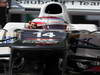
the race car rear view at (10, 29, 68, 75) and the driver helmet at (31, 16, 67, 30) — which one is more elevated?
the driver helmet at (31, 16, 67, 30)

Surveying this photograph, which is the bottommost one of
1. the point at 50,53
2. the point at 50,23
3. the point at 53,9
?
the point at 50,53

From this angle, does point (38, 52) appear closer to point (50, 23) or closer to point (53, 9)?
point (50, 23)


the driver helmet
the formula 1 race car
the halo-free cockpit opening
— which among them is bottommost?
the formula 1 race car

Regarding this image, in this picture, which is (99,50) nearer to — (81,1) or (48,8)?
(48,8)

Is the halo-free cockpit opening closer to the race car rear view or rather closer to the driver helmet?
the driver helmet

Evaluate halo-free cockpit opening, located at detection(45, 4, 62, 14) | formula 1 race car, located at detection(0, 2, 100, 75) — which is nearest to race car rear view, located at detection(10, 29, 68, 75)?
formula 1 race car, located at detection(0, 2, 100, 75)

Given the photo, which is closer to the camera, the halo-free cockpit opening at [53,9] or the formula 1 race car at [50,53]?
the formula 1 race car at [50,53]

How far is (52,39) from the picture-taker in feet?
21.5

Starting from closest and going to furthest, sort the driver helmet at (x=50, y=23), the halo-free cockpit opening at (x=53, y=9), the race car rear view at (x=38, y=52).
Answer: the race car rear view at (x=38, y=52) < the driver helmet at (x=50, y=23) < the halo-free cockpit opening at (x=53, y=9)

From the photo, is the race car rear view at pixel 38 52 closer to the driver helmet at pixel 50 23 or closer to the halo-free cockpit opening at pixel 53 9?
the driver helmet at pixel 50 23

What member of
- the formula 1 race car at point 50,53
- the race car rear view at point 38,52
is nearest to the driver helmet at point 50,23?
the formula 1 race car at point 50,53

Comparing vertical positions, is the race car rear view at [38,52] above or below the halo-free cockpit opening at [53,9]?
below

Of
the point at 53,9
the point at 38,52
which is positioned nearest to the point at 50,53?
the point at 38,52

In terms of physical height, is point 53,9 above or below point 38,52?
above
